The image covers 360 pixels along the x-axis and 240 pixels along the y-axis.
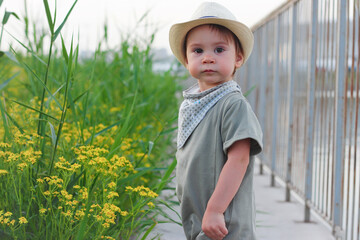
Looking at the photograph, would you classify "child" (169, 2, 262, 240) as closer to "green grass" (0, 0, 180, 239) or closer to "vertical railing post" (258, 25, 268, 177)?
"green grass" (0, 0, 180, 239)

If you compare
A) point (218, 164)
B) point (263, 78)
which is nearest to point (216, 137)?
point (218, 164)

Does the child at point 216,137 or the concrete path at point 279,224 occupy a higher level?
the child at point 216,137

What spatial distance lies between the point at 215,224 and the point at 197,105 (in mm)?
436

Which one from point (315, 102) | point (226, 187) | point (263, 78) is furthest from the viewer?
point (263, 78)

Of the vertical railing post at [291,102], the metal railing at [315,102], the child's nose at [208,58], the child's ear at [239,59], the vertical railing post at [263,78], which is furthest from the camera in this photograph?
the vertical railing post at [263,78]

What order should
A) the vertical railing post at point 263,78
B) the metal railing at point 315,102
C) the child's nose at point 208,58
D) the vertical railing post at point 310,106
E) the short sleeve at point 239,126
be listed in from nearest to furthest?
the short sleeve at point 239,126 → the child's nose at point 208,58 → the metal railing at point 315,102 → the vertical railing post at point 310,106 → the vertical railing post at point 263,78

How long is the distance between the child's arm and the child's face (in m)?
0.27

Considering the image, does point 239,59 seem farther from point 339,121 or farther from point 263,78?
point 263,78

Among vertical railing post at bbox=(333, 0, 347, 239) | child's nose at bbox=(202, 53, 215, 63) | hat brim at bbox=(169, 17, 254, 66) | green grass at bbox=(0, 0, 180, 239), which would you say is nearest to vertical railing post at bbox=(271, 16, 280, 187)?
green grass at bbox=(0, 0, 180, 239)

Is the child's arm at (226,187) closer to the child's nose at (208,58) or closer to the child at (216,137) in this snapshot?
the child at (216,137)

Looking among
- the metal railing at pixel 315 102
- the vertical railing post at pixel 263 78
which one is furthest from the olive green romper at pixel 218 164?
the vertical railing post at pixel 263 78

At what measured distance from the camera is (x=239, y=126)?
1.83 m

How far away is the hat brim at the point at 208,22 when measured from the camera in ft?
6.48

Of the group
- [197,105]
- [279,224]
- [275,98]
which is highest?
[275,98]
